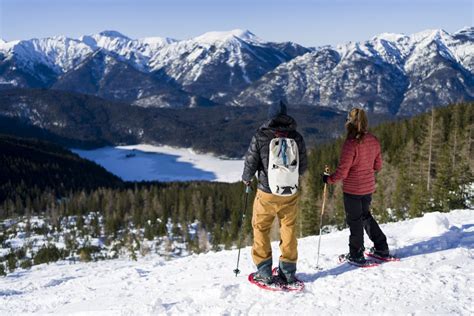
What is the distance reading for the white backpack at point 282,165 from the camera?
7.84 metres

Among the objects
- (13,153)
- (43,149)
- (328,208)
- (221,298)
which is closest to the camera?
(221,298)

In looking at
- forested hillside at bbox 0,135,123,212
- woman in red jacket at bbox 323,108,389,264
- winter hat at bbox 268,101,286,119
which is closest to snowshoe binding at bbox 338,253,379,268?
woman in red jacket at bbox 323,108,389,264

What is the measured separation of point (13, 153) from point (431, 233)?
7863 inches

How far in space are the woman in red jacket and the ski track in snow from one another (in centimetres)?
73

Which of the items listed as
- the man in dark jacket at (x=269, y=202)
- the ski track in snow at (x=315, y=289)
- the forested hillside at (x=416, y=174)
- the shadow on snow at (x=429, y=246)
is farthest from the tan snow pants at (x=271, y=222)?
the forested hillside at (x=416, y=174)

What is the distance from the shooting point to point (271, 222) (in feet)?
27.6

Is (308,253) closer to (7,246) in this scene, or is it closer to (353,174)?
(353,174)

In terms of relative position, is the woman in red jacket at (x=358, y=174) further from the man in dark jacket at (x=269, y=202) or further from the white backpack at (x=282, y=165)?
the white backpack at (x=282, y=165)

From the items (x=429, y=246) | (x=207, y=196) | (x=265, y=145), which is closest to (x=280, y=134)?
(x=265, y=145)

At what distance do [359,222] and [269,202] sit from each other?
2262 millimetres

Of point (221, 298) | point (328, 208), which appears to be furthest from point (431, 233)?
point (328, 208)

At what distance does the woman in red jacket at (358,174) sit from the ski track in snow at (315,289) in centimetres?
73

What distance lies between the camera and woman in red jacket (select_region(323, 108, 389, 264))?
8500mm

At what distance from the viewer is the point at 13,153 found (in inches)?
7229
